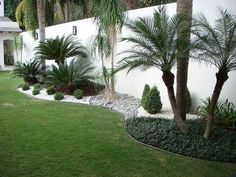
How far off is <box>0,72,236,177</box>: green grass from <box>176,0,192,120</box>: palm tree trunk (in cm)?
128

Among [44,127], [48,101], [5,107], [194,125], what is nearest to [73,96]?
[48,101]

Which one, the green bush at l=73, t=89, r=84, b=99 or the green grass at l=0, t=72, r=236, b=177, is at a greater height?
the green bush at l=73, t=89, r=84, b=99

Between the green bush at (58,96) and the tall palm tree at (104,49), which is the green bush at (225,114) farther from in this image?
the green bush at (58,96)

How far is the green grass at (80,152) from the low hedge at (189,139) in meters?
0.18

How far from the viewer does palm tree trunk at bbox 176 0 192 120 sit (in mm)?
5254

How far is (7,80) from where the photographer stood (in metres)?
14.4

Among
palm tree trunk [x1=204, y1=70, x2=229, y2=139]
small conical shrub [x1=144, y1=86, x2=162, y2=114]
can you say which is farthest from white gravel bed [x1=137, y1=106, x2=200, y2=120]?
palm tree trunk [x1=204, y1=70, x2=229, y2=139]

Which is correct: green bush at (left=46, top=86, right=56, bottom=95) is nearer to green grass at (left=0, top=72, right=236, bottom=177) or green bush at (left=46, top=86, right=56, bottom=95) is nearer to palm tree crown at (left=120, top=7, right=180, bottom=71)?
green grass at (left=0, top=72, right=236, bottom=177)

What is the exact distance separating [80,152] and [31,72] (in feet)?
26.0

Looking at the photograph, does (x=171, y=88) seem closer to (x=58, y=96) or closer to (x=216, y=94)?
(x=216, y=94)

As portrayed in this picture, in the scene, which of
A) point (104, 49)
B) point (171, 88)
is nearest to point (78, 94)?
point (104, 49)

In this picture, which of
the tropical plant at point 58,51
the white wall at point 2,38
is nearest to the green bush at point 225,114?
the tropical plant at point 58,51

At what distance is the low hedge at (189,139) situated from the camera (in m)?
4.97

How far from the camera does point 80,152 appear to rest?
5062 millimetres
